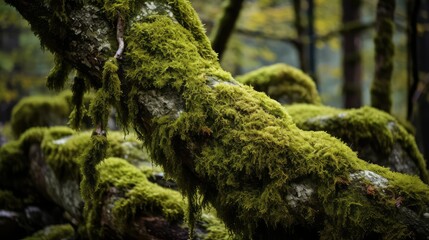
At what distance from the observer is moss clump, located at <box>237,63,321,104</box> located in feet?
21.0

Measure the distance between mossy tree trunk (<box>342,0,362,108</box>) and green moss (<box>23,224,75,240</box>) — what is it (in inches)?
351

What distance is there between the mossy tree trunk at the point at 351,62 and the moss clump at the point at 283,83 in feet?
16.2

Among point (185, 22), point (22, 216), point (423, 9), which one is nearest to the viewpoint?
point (185, 22)

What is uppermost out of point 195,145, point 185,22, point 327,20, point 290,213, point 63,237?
point 327,20

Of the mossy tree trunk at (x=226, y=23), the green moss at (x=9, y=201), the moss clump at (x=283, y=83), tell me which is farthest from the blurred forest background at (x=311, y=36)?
the green moss at (x=9, y=201)

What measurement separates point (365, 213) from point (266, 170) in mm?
629

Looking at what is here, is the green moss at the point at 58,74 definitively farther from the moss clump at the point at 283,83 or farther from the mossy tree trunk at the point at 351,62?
the mossy tree trunk at the point at 351,62

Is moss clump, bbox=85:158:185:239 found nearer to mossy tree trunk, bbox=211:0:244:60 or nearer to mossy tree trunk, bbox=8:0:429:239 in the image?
mossy tree trunk, bbox=8:0:429:239

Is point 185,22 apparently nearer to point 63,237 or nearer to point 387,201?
point 387,201

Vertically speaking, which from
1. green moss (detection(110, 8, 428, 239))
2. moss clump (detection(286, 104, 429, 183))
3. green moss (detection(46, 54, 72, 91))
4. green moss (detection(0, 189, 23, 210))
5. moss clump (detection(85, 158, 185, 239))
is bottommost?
green moss (detection(0, 189, 23, 210))

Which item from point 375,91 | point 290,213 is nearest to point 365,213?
point 290,213

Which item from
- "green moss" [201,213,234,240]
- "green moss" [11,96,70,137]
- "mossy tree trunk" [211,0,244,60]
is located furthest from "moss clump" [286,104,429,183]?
"green moss" [11,96,70,137]

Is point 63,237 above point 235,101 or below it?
below

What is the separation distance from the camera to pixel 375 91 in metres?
6.07
